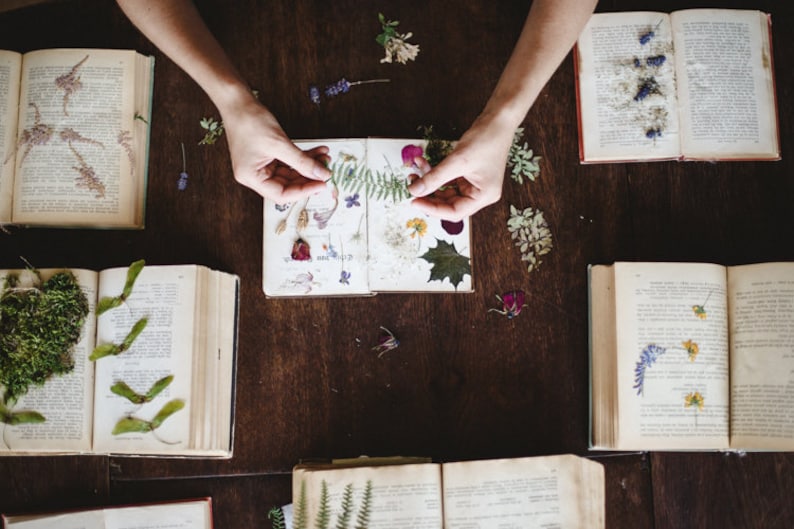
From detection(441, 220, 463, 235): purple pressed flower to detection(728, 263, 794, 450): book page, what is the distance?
0.64 m

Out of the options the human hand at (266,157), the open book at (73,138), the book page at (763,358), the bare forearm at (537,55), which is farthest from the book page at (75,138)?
the book page at (763,358)

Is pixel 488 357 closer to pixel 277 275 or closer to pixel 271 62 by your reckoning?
pixel 277 275

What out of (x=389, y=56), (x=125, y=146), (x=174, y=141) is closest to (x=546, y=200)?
(x=389, y=56)

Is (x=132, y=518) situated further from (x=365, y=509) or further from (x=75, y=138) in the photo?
(x=75, y=138)

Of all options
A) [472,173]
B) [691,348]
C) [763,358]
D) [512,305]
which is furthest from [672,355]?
[472,173]

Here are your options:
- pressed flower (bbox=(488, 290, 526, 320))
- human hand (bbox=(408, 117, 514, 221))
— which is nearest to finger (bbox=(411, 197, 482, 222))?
human hand (bbox=(408, 117, 514, 221))

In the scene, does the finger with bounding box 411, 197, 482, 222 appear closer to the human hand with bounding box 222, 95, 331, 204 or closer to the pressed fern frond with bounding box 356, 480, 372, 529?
the human hand with bounding box 222, 95, 331, 204

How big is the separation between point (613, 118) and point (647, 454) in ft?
2.64

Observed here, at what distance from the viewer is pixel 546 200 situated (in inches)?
53.6

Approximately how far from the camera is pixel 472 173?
121cm

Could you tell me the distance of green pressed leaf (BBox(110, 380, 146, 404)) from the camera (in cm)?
118

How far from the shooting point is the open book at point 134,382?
1178 mm

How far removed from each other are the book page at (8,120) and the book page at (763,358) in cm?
172

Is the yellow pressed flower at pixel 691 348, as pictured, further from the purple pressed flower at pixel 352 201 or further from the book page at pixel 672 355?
the purple pressed flower at pixel 352 201
